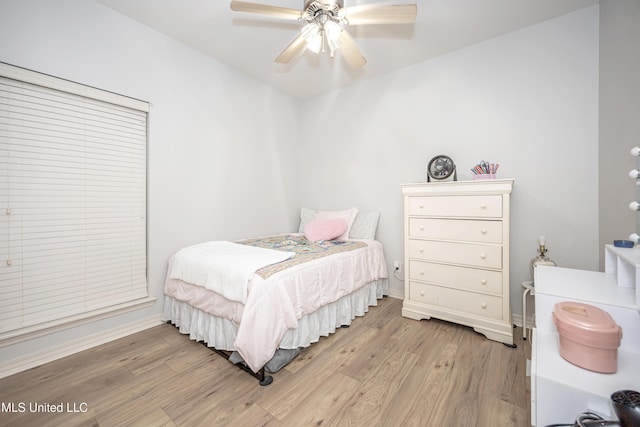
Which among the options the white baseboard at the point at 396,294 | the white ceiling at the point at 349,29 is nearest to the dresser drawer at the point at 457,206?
the white baseboard at the point at 396,294

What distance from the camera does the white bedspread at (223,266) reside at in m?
1.68

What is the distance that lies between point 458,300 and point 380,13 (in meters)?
2.29

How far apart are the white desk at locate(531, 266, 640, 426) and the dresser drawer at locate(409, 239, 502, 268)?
0.78m

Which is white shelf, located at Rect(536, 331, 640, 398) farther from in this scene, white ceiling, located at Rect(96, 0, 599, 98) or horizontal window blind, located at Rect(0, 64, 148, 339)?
horizontal window blind, located at Rect(0, 64, 148, 339)

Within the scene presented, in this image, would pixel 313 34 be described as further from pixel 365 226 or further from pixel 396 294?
pixel 396 294

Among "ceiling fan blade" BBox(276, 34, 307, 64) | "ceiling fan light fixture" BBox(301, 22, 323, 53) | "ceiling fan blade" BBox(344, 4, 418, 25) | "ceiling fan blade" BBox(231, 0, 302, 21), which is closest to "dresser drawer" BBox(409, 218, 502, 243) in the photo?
"ceiling fan blade" BBox(344, 4, 418, 25)

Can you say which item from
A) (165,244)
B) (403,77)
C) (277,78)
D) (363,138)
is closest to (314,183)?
(363,138)

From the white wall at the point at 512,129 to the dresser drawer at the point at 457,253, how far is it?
1.66ft

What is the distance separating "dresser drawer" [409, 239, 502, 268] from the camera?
2066 mm

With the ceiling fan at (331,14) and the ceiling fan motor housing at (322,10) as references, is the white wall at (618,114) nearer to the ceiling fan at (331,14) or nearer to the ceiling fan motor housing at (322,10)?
the ceiling fan at (331,14)

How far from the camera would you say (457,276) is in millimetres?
2234

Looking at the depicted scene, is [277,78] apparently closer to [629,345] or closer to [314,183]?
[314,183]

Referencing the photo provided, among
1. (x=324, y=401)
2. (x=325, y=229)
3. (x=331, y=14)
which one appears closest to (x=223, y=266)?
(x=324, y=401)

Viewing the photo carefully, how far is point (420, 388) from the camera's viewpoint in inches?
A: 60.2
